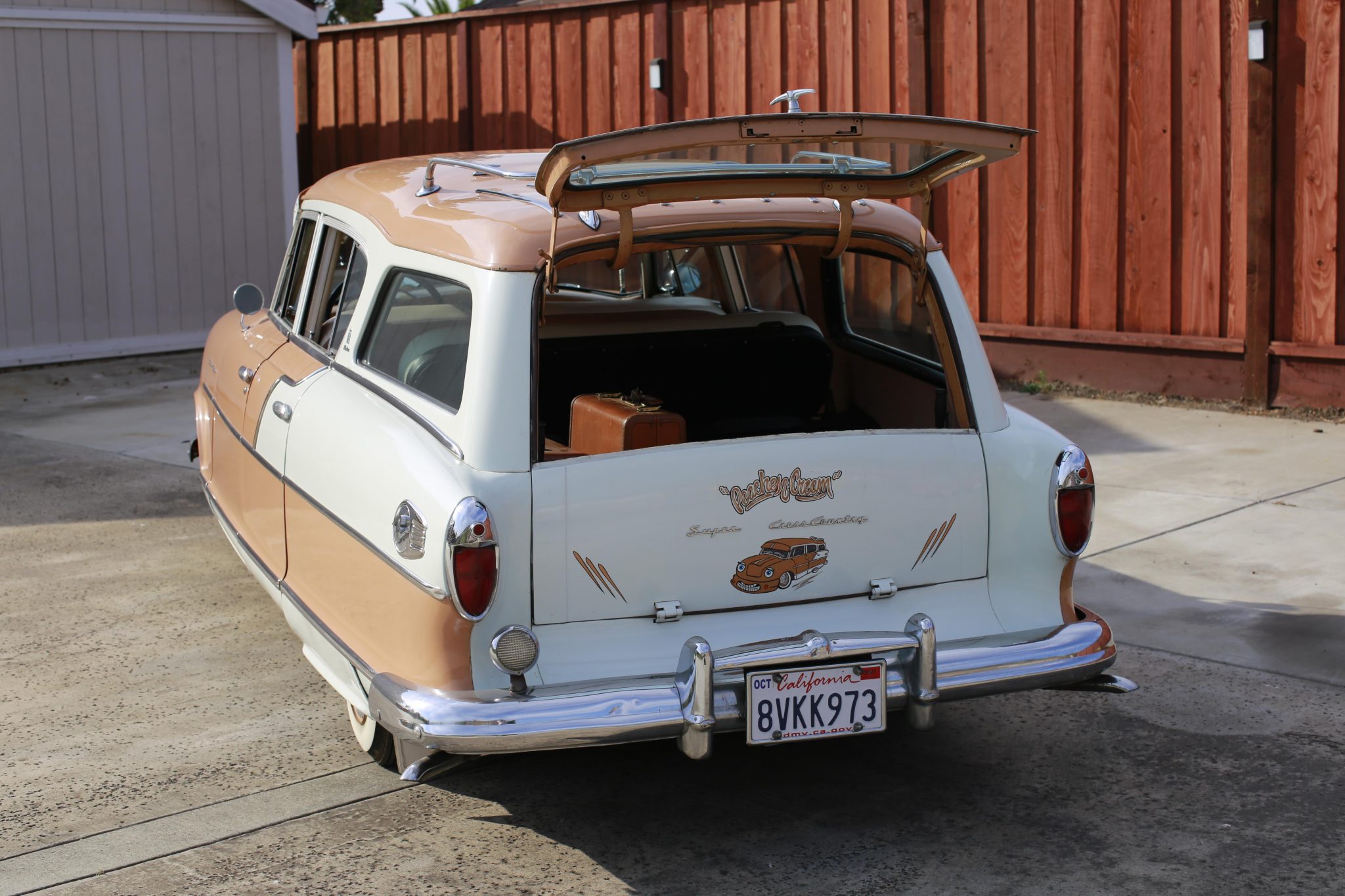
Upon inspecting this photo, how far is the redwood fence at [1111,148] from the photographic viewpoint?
8.62 metres

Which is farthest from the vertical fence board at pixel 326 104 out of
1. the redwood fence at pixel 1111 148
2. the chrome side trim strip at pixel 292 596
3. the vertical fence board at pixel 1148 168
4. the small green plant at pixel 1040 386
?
the chrome side trim strip at pixel 292 596

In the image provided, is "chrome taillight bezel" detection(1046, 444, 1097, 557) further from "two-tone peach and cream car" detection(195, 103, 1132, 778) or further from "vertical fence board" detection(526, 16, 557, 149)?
"vertical fence board" detection(526, 16, 557, 149)

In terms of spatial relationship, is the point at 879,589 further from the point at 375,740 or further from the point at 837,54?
the point at 837,54

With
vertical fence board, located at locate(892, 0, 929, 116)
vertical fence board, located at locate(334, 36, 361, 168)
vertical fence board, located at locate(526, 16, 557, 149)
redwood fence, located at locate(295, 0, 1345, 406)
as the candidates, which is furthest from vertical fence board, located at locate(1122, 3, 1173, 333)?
vertical fence board, located at locate(334, 36, 361, 168)

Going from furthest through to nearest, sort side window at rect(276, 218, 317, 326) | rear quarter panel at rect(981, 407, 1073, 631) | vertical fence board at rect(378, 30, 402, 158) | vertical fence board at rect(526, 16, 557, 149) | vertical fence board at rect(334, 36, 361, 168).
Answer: vertical fence board at rect(334, 36, 361, 168) < vertical fence board at rect(378, 30, 402, 158) < vertical fence board at rect(526, 16, 557, 149) < side window at rect(276, 218, 317, 326) < rear quarter panel at rect(981, 407, 1073, 631)

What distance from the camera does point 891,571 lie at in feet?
12.4

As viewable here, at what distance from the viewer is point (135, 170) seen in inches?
498

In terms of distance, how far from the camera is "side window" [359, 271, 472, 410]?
372 centimetres

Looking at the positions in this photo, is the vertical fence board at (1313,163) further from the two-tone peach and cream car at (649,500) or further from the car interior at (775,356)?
the two-tone peach and cream car at (649,500)

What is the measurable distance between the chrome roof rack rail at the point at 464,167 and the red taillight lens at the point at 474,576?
128 centimetres

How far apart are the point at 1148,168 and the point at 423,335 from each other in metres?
6.66

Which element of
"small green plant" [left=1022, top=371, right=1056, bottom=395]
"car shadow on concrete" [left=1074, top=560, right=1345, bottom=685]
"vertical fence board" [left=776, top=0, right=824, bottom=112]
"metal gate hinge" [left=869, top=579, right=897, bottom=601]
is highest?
"vertical fence board" [left=776, top=0, right=824, bottom=112]

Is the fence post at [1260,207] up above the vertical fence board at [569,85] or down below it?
below

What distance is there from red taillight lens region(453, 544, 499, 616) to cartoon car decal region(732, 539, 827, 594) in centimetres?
61
